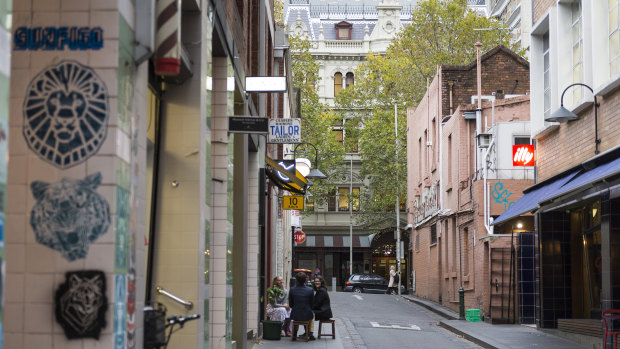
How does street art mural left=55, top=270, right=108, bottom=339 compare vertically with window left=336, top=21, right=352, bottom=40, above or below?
below

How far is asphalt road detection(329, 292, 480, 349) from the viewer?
1960cm

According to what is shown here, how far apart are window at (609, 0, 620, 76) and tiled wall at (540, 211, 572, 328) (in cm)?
524

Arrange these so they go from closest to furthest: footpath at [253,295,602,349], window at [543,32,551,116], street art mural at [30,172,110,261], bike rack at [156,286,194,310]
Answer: street art mural at [30,172,110,261], bike rack at [156,286,194,310], footpath at [253,295,602,349], window at [543,32,551,116]

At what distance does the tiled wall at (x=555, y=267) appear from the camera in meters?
20.7

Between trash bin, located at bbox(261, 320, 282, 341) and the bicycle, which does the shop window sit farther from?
the bicycle

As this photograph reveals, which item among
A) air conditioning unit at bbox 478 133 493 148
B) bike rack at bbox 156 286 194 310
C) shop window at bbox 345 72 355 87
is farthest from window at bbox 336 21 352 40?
bike rack at bbox 156 286 194 310

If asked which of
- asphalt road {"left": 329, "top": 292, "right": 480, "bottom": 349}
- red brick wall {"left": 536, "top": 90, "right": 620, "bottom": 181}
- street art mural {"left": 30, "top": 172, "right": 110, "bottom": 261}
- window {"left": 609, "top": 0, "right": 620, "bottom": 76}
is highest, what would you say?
window {"left": 609, "top": 0, "right": 620, "bottom": 76}

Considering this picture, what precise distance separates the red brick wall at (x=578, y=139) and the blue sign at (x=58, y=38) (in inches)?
480

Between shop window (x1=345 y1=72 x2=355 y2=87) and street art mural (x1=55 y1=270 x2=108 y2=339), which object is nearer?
street art mural (x1=55 y1=270 x2=108 y2=339)

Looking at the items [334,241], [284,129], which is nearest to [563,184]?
[284,129]

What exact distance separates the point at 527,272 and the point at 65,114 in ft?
64.6

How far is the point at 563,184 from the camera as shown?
1762cm

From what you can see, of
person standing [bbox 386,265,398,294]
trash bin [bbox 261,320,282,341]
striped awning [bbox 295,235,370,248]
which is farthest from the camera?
striped awning [bbox 295,235,370,248]

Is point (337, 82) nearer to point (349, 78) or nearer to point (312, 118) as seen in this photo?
point (349, 78)
